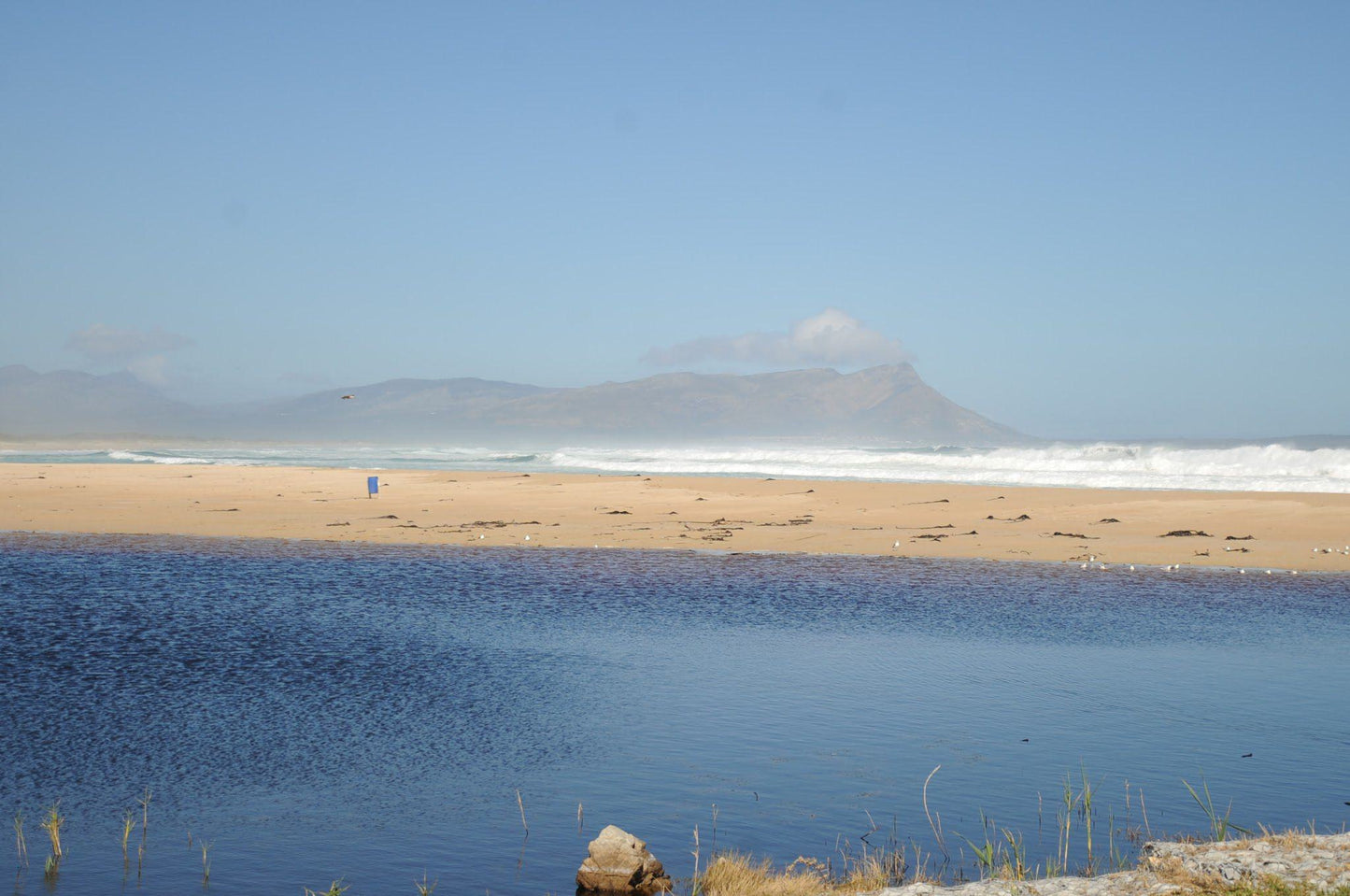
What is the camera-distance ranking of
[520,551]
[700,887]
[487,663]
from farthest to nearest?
1. [520,551]
2. [487,663]
3. [700,887]

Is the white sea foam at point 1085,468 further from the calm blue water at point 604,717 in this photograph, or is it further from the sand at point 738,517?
the calm blue water at point 604,717

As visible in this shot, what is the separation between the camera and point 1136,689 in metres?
12.9

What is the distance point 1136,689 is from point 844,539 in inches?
618

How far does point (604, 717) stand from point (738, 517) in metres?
23.0

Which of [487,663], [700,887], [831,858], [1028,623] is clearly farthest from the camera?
[1028,623]

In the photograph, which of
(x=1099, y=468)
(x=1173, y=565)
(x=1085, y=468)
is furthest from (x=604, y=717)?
(x=1085, y=468)

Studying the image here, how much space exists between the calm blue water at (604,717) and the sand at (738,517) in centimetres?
690

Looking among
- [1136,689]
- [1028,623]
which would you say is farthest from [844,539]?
[1136,689]

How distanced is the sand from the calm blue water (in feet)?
22.6

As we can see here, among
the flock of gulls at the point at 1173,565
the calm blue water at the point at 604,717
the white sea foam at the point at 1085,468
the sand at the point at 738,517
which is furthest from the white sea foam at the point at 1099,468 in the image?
the calm blue water at the point at 604,717

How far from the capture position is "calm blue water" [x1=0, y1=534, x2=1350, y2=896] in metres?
8.30

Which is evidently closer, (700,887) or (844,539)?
(700,887)

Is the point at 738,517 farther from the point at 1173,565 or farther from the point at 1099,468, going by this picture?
the point at 1099,468

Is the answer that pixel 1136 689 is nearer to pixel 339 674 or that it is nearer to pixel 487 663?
pixel 487 663
